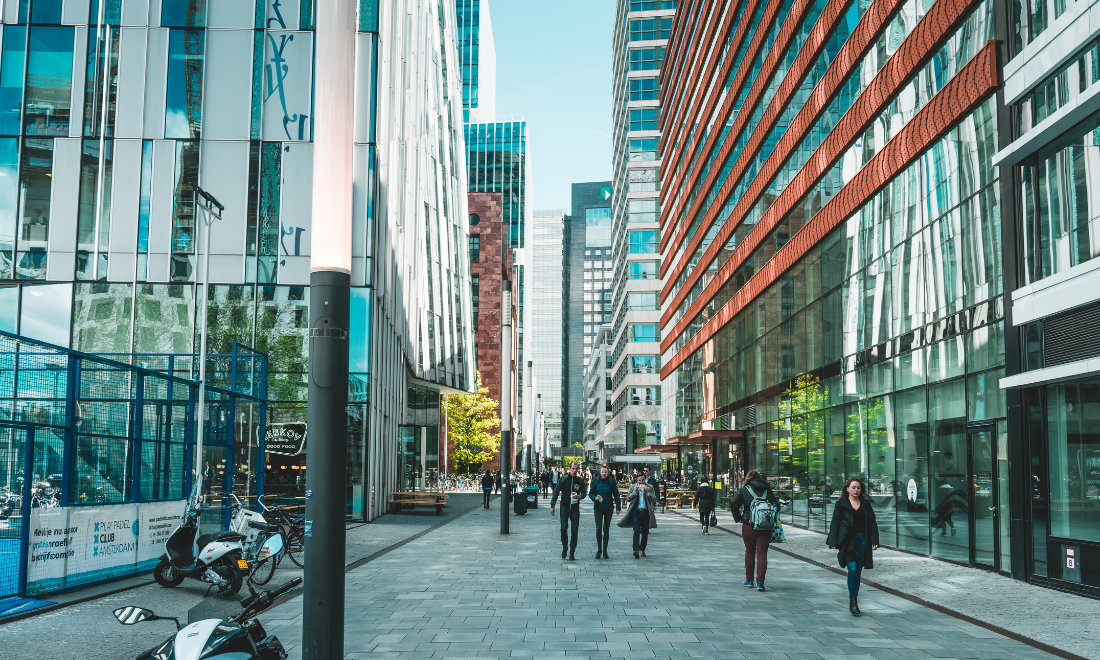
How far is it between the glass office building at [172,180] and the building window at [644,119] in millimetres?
56004

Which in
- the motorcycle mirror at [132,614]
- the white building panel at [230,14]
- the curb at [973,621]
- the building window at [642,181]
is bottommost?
the curb at [973,621]

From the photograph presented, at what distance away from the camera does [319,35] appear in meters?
5.43

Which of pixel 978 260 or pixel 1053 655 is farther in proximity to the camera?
pixel 978 260

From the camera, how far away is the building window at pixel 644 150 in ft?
263

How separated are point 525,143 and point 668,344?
95218 mm

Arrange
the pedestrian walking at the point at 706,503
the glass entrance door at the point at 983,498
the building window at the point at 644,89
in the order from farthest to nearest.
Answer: the building window at the point at 644,89, the pedestrian walking at the point at 706,503, the glass entrance door at the point at 983,498

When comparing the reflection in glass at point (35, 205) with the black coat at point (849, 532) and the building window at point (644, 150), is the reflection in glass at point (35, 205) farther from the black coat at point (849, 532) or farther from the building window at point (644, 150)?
the building window at point (644, 150)

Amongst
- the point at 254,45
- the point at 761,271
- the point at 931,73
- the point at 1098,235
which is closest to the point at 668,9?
the point at 761,271

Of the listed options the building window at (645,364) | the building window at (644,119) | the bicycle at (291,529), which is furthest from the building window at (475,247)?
the bicycle at (291,529)

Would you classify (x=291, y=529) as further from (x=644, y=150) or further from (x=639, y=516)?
(x=644, y=150)

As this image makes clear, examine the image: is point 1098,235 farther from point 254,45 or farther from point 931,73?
point 254,45

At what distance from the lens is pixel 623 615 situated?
10.5m

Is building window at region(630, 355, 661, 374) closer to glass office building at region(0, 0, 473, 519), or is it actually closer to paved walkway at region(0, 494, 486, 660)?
glass office building at region(0, 0, 473, 519)

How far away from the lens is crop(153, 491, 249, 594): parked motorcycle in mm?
11859
